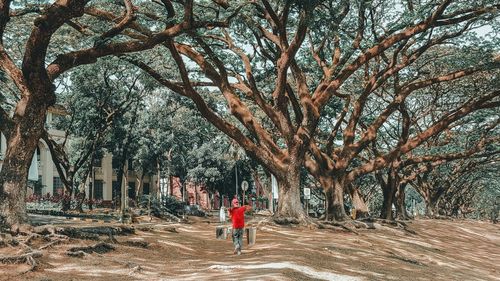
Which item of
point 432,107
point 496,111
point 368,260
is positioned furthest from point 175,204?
point 368,260

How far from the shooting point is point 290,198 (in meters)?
20.0

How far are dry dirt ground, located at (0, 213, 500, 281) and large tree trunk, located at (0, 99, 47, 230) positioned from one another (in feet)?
4.37

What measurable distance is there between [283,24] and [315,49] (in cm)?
714

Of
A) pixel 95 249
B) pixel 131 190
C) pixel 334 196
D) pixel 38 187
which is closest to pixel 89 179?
pixel 38 187

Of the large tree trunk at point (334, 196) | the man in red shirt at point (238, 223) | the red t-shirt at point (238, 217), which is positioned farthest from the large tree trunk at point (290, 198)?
the red t-shirt at point (238, 217)

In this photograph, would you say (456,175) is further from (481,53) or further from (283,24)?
(283,24)

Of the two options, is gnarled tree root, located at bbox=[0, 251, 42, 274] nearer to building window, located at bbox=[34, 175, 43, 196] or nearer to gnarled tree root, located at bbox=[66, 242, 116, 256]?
gnarled tree root, located at bbox=[66, 242, 116, 256]

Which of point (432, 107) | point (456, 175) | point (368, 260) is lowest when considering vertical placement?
A: point (368, 260)

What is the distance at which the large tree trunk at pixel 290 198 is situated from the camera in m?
19.9

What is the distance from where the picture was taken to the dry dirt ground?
10.1 meters

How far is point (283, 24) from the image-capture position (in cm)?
1864

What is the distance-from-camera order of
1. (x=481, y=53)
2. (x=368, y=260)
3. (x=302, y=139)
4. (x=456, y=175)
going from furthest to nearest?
1. (x=456, y=175)
2. (x=481, y=53)
3. (x=302, y=139)
4. (x=368, y=260)

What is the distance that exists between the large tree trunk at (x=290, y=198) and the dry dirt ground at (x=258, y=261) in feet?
2.60

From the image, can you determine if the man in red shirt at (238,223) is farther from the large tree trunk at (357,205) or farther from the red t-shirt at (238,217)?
the large tree trunk at (357,205)
